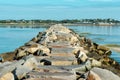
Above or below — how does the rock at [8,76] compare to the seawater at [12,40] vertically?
above

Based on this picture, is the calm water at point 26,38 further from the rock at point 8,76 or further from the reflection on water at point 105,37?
the rock at point 8,76

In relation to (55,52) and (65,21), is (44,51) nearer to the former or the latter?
(55,52)

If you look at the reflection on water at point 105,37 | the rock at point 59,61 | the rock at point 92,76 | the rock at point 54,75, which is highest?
the rock at point 92,76

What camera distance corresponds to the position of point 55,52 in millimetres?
12594

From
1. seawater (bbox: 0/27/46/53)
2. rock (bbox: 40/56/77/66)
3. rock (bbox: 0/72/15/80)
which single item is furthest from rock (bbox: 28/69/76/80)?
seawater (bbox: 0/27/46/53)

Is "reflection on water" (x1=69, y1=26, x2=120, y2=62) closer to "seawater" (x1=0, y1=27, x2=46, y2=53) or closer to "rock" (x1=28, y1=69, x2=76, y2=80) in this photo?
"seawater" (x1=0, y1=27, x2=46, y2=53)

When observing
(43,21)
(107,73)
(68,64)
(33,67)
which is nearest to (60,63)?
(68,64)

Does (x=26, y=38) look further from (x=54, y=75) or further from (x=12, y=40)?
(x=54, y=75)

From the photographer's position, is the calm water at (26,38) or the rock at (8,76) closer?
the rock at (8,76)

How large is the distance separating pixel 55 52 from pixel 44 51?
490 mm

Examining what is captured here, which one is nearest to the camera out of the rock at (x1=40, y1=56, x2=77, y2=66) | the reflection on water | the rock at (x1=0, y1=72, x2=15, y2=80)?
the rock at (x1=0, y1=72, x2=15, y2=80)

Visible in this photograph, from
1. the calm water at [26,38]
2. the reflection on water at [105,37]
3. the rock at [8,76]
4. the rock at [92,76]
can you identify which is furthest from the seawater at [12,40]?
the rock at [92,76]

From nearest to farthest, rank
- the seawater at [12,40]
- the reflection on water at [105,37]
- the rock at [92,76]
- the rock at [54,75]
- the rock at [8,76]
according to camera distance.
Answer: the rock at [92,76] < the rock at [54,75] < the rock at [8,76] < the reflection on water at [105,37] < the seawater at [12,40]

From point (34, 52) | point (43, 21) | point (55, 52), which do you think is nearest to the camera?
point (55, 52)
